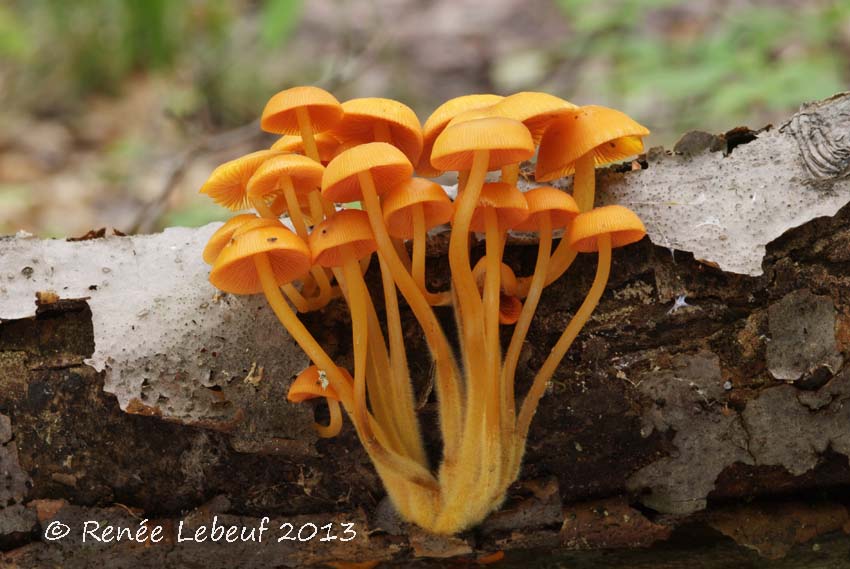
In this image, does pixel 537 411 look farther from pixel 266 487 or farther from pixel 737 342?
pixel 266 487

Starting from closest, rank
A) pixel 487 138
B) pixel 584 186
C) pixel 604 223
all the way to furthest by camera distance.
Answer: pixel 487 138, pixel 604 223, pixel 584 186

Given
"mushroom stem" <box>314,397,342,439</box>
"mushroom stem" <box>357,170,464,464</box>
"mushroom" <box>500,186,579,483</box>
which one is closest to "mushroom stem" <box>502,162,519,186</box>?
"mushroom" <box>500,186,579,483</box>

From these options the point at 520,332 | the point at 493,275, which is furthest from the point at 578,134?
the point at 520,332

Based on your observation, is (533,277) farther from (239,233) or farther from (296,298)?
(239,233)

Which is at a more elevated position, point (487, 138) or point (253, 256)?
point (487, 138)

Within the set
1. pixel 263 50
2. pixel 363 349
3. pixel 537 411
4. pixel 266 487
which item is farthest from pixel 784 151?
pixel 263 50

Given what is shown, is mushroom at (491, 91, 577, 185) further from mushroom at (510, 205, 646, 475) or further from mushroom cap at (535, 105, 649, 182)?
mushroom at (510, 205, 646, 475)
